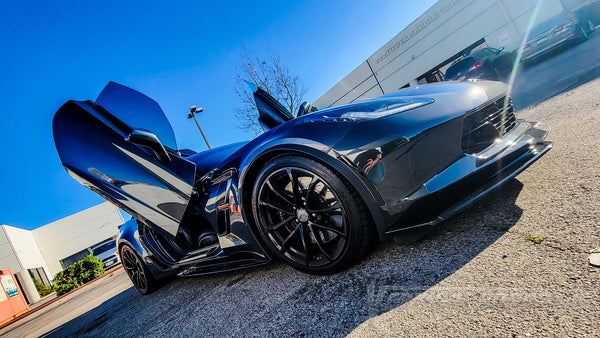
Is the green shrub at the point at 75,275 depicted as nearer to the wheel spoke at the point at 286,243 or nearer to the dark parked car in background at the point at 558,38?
the wheel spoke at the point at 286,243

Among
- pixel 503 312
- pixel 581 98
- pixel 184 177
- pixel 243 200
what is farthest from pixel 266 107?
pixel 581 98

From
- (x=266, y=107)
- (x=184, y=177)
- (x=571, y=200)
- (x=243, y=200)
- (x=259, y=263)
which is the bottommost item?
(x=571, y=200)

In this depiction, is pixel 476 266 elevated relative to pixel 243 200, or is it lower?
lower

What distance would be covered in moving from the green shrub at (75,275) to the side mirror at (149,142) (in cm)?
1742

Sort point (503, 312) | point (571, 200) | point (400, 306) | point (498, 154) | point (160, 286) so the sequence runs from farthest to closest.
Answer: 1. point (160, 286)
2. point (498, 154)
3. point (571, 200)
4. point (400, 306)
5. point (503, 312)

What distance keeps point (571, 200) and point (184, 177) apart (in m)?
2.46

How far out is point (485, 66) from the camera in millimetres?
6898

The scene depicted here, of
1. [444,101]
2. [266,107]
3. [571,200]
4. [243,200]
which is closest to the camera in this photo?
[571,200]

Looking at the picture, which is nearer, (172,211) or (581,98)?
(172,211)

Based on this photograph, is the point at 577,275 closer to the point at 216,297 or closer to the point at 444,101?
the point at 444,101

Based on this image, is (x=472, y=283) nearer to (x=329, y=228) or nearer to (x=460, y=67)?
(x=329, y=228)

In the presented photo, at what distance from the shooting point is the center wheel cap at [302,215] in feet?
5.41

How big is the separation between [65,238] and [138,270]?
38.0 metres

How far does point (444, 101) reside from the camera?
1601mm
